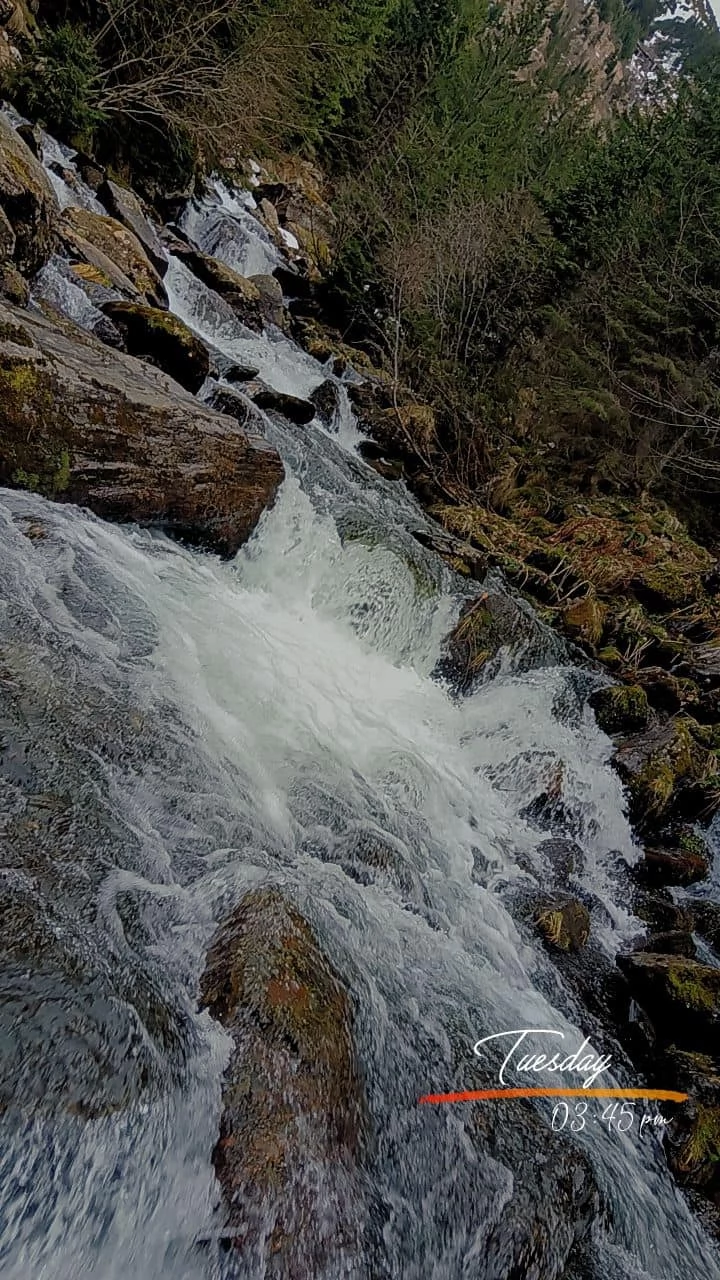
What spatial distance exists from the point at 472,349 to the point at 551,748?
1043cm

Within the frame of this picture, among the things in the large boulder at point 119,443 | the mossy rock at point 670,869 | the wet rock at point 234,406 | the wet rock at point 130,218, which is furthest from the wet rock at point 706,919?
the wet rock at point 130,218

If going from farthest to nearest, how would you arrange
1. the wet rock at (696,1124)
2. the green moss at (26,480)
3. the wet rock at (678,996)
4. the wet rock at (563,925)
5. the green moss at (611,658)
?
the green moss at (611,658), the green moss at (26,480), the wet rock at (563,925), the wet rock at (678,996), the wet rock at (696,1124)

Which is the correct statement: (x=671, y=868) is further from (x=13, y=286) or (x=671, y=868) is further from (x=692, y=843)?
(x=13, y=286)

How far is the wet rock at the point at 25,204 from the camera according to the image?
613cm

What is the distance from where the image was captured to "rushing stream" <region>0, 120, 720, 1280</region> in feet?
6.40

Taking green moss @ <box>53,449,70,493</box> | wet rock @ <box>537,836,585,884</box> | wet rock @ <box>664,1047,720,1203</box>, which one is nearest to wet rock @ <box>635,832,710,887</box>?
wet rock @ <box>537,836,585,884</box>

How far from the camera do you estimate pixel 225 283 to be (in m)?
12.9

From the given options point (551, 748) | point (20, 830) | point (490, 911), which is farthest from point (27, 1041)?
point (551, 748)

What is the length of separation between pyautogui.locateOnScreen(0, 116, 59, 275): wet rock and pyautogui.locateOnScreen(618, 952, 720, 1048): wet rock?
8320 mm

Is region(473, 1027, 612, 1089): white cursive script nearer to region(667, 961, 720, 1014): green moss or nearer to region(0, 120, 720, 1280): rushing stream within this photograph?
region(0, 120, 720, 1280): rushing stream

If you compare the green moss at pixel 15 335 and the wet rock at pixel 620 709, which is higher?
the wet rock at pixel 620 709

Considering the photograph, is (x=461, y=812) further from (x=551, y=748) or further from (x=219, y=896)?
(x=219, y=896)

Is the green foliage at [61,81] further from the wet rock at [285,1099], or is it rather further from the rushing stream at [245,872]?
the wet rock at [285,1099]

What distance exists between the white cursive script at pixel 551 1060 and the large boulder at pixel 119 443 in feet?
15.3
